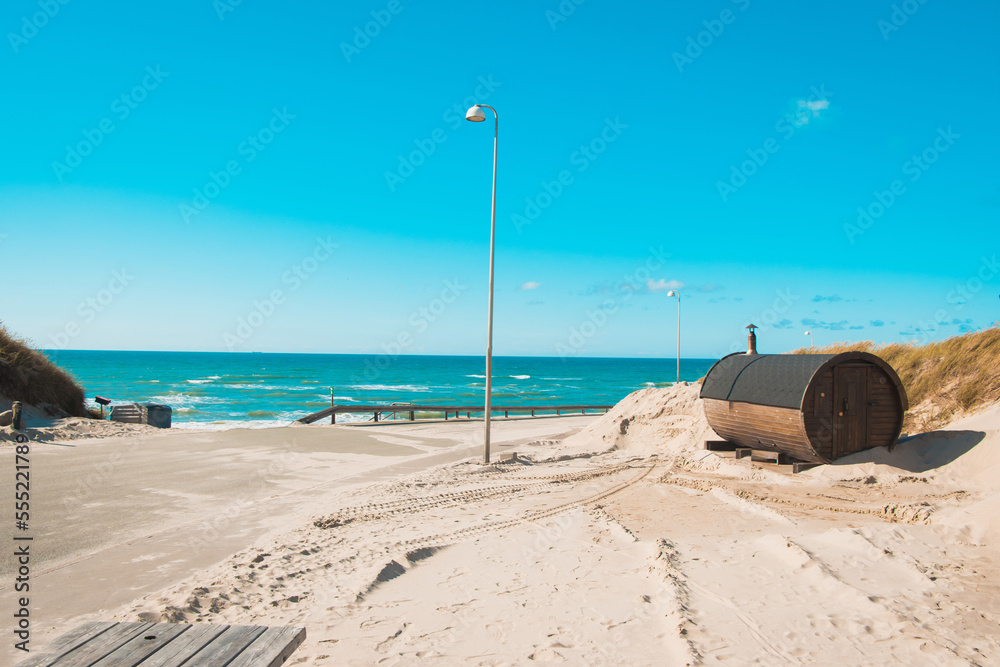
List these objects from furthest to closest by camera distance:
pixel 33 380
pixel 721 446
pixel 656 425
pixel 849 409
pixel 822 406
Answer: pixel 33 380
pixel 656 425
pixel 721 446
pixel 849 409
pixel 822 406

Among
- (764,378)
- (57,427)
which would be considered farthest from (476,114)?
(57,427)

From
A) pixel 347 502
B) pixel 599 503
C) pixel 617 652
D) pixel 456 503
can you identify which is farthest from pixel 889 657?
pixel 347 502

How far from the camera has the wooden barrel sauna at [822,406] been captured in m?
11.7

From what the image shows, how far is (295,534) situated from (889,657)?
22.7 feet

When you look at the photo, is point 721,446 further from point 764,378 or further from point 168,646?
point 168,646

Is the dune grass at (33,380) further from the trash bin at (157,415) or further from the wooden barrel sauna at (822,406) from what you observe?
the wooden barrel sauna at (822,406)

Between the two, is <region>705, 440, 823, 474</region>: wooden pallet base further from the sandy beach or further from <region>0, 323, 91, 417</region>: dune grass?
<region>0, 323, 91, 417</region>: dune grass

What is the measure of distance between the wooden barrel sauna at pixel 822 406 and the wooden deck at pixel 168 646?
1130 centimetres

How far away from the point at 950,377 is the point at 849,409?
5.22 metres

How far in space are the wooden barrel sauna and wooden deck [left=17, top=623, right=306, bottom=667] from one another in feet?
37.1

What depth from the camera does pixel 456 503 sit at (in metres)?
9.84

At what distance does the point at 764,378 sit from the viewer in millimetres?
13031

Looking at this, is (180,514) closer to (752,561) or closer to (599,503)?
(599,503)

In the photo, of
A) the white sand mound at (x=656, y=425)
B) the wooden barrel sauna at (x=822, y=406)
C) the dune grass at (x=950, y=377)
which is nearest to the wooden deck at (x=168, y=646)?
the wooden barrel sauna at (x=822, y=406)
